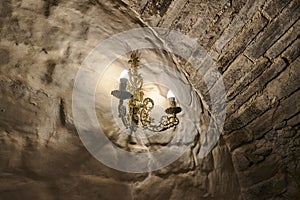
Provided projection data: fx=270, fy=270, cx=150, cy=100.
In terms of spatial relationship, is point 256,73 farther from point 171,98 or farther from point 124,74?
point 124,74

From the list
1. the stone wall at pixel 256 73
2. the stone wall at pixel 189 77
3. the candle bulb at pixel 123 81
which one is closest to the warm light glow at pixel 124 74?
the candle bulb at pixel 123 81

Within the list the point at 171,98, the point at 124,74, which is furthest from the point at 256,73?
the point at 124,74

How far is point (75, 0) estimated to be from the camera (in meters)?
1.62

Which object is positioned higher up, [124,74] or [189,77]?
[189,77]

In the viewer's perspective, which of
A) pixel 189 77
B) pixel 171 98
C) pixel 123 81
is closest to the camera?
pixel 123 81

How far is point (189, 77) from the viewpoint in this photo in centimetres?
217

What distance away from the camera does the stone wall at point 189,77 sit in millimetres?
1243

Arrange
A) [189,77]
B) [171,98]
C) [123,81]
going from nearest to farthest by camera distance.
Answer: [123,81] → [171,98] → [189,77]

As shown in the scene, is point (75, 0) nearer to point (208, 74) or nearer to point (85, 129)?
point (85, 129)

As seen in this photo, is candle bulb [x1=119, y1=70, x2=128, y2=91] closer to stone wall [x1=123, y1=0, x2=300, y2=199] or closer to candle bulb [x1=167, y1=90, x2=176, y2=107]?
candle bulb [x1=167, y1=90, x2=176, y2=107]

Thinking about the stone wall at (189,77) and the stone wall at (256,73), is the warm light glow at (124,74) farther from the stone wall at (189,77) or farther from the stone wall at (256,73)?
the stone wall at (256,73)

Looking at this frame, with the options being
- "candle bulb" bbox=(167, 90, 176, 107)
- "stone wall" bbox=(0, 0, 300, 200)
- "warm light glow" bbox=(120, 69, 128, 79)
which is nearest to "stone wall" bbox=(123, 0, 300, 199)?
"stone wall" bbox=(0, 0, 300, 200)

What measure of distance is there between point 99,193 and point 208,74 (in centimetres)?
120

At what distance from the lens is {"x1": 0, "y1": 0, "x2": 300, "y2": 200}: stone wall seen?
4.08ft
